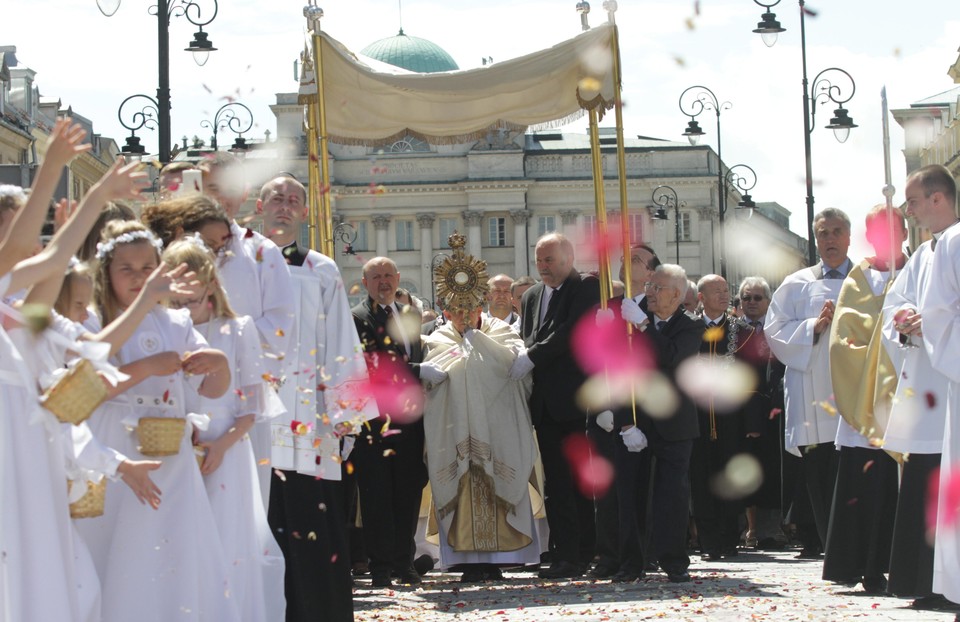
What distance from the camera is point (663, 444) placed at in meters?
10.7

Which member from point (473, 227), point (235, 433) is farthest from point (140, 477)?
point (473, 227)

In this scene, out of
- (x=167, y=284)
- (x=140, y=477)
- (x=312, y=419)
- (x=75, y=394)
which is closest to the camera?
(x=75, y=394)

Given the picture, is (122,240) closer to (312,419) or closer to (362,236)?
(312,419)

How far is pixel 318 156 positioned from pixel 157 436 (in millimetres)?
4901

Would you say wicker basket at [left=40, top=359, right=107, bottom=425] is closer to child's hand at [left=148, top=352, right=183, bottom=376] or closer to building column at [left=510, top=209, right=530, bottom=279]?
child's hand at [left=148, top=352, right=183, bottom=376]

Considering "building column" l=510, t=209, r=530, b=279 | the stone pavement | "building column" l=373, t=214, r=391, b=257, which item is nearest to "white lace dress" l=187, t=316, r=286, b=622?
the stone pavement

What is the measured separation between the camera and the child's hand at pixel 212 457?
6.61m

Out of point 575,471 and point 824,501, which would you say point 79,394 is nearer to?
point 575,471

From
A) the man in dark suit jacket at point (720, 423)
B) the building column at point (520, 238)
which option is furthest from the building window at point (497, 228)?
the man in dark suit jacket at point (720, 423)

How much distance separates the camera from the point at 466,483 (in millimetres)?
11297

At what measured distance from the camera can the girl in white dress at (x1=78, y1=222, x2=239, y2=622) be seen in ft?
20.2

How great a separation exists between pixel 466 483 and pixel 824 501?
2.48m

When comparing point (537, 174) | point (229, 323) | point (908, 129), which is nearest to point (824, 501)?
point (229, 323)

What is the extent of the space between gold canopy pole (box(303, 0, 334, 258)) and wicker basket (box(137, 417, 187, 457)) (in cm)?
373
